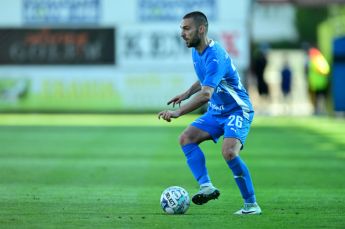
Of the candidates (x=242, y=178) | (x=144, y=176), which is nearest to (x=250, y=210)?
(x=242, y=178)

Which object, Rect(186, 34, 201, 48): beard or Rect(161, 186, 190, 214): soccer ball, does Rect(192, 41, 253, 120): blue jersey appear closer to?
Rect(186, 34, 201, 48): beard

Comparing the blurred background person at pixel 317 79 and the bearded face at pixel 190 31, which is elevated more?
the bearded face at pixel 190 31

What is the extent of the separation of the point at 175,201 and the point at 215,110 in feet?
3.44

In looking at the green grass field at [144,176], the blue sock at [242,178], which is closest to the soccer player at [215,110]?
the blue sock at [242,178]

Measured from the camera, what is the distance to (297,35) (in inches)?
3607

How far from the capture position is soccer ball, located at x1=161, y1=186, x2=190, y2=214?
1060 centimetres

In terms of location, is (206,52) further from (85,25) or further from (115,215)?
(85,25)

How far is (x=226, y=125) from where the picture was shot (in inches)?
422

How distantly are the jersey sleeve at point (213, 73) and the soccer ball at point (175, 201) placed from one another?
113 centimetres

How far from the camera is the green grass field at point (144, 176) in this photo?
10.3 metres

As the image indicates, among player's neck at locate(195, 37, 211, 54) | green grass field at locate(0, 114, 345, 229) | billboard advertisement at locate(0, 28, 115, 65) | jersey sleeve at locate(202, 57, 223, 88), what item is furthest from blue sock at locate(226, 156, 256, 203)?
billboard advertisement at locate(0, 28, 115, 65)

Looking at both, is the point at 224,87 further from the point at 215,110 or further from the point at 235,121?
the point at 235,121

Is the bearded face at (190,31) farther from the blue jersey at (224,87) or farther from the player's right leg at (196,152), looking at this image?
the player's right leg at (196,152)

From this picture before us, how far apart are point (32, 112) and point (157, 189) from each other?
2402 centimetres
